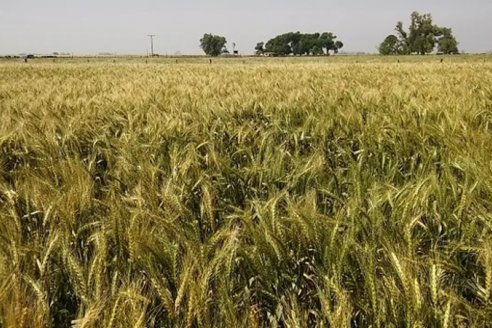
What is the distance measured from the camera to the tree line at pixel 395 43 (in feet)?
277

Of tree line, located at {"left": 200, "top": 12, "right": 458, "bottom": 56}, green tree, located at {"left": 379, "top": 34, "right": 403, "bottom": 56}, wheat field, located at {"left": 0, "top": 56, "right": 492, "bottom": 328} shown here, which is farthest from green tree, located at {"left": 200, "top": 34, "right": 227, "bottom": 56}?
wheat field, located at {"left": 0, "top": 56, "right": 492, "bottom": 328}

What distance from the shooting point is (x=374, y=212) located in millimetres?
1345

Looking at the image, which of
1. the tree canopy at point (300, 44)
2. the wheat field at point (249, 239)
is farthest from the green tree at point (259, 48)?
the wheat field at point (249, 239)

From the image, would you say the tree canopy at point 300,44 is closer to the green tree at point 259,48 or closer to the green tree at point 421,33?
the green tree at point 259,48

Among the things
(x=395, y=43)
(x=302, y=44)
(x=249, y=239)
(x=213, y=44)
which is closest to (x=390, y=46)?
(x=395, y=43)

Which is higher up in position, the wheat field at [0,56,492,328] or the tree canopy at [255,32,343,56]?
the tree canopy at [255,32,343,56]

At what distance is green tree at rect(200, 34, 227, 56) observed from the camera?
126m

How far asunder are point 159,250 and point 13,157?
1.84 meters

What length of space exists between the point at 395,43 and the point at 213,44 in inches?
2280

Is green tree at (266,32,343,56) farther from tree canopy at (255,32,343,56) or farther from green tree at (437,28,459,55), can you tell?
green tree at (437,28,459,55)

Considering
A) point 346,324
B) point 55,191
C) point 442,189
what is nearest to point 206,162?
point 55,191

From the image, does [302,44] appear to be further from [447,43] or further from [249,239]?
[249,239]

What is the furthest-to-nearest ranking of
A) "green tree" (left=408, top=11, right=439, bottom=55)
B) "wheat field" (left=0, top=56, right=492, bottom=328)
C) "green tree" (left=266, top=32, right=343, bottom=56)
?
"green tree" (left=266, top=32, right=343, bottom=56)
"green tree" (left=408, top=11, right=439, bottom=55)
"wheat field" (left=0, top=56, right=492, bottom=328)

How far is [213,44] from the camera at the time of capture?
126m
